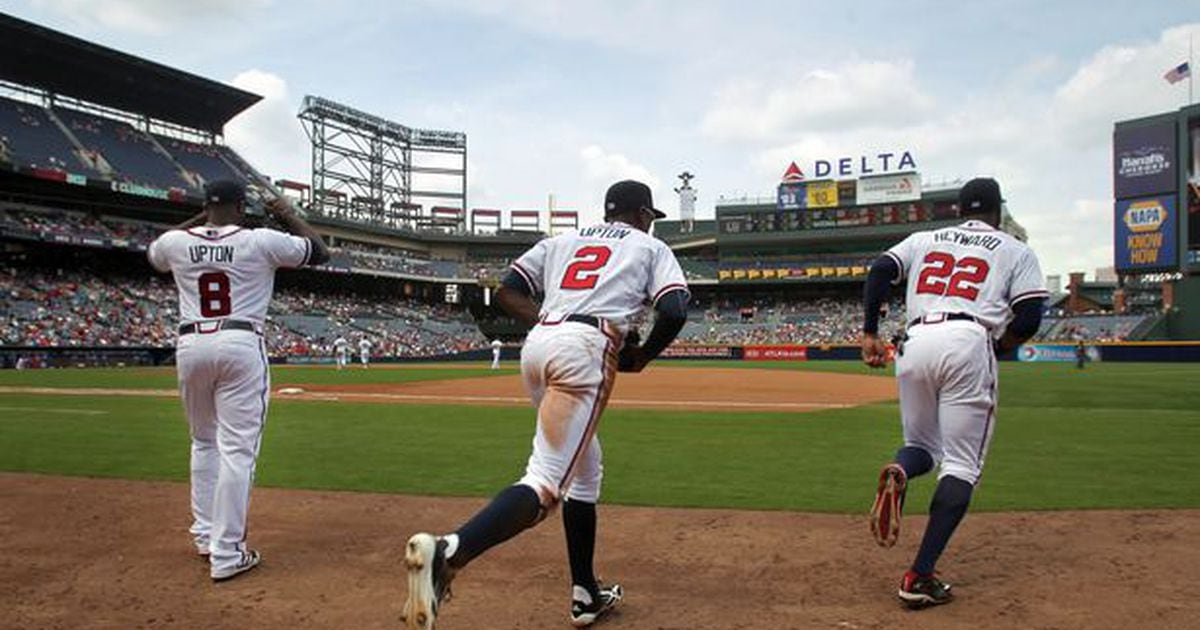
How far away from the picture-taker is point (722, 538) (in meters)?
4.93

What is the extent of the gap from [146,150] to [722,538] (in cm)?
5330

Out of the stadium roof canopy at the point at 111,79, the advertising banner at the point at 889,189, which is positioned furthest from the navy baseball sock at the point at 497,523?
the advertising banner at the point at 889,189

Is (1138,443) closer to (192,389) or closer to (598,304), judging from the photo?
(598,304)

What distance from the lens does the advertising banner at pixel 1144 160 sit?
38312mm

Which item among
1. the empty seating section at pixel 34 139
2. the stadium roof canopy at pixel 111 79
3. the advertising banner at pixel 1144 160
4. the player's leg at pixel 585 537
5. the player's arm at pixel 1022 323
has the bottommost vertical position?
the player's leg at pixel 585 537

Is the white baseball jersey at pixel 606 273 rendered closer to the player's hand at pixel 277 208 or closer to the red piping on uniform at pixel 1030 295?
the red piping on uniform at pixel 1030 295

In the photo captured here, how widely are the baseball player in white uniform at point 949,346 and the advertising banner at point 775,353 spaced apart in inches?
1642

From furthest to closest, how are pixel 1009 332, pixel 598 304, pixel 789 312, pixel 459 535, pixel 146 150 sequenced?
pixel 789 312 → pixel 146 150 → pixel 1009 332 → pixel 598 304 → pixel 459 535

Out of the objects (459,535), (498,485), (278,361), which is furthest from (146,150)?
(459,535)

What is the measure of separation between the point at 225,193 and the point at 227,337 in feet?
2.91

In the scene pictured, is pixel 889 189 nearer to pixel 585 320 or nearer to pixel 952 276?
pixel 952 276

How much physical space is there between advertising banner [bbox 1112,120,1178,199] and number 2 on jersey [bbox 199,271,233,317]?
4574cm

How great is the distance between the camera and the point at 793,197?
201 ft

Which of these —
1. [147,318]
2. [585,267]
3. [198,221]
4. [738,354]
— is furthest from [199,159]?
[585,267]
